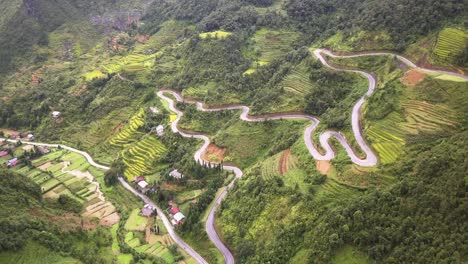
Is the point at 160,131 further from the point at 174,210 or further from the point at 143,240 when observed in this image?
the point at 143,240

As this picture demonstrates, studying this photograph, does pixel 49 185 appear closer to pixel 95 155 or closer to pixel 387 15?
pixel 95 155

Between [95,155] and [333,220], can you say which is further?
[95,155]

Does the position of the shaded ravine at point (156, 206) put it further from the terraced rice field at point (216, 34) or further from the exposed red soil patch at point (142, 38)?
the exposed red soil patch at point (142, 38)

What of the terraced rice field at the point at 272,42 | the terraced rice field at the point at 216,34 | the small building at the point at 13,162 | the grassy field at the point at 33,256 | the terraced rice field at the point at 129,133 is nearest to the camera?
the grassy field at the point at 33,256

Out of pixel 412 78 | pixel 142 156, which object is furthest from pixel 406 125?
pixel 142 156

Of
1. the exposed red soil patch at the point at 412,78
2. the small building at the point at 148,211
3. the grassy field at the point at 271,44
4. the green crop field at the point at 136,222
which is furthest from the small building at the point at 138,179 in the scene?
the exposed red soil patch at the point at 412,78

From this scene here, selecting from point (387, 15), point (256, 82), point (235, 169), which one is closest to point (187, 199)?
point (235, 169)
